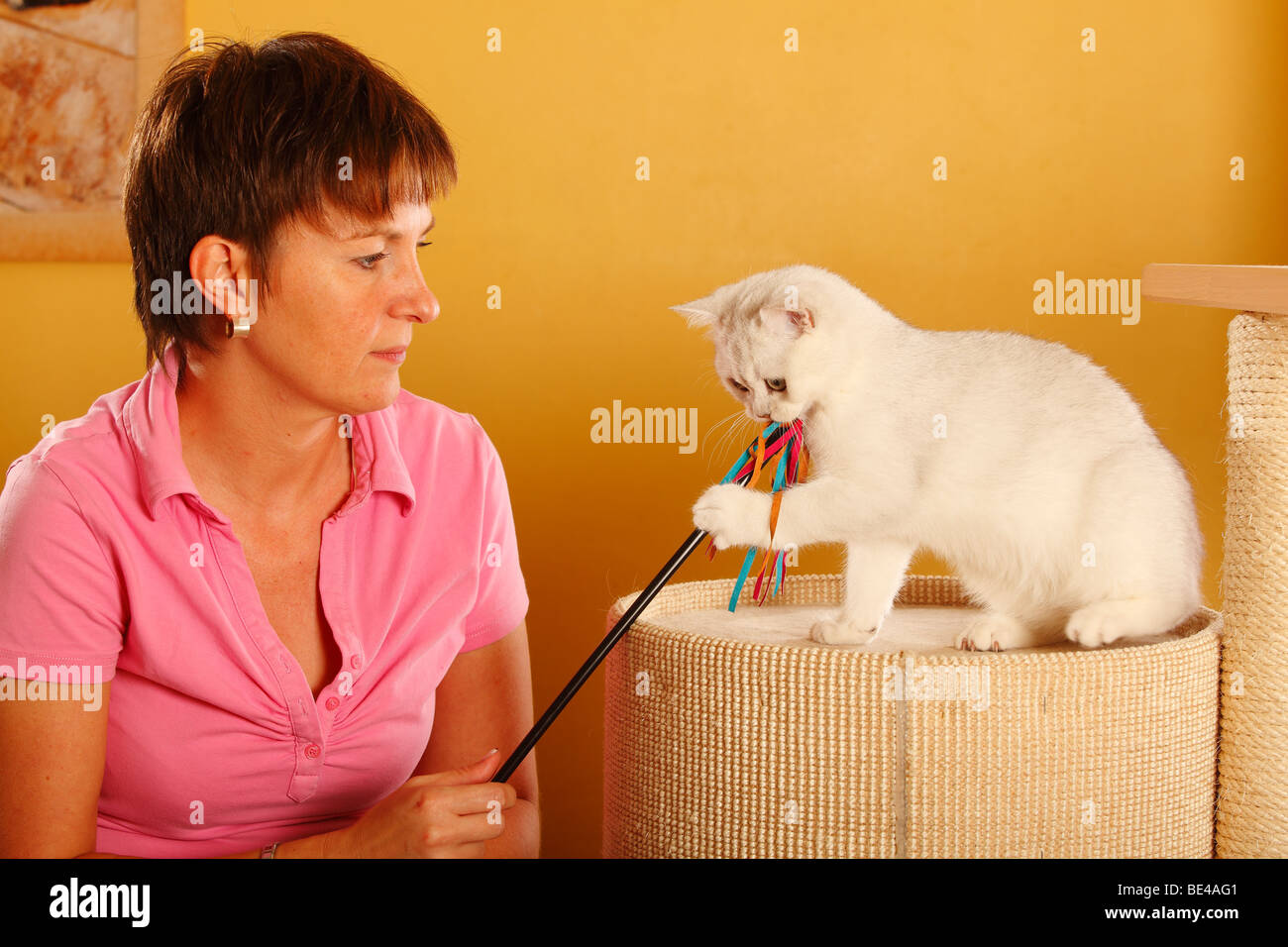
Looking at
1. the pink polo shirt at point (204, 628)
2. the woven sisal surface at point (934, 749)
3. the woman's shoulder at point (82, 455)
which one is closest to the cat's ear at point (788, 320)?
the woven sisal surface at point (934, 749)

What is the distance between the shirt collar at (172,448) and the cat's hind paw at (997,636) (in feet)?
2.00

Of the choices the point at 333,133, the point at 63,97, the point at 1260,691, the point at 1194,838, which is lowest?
the point at 1194,838

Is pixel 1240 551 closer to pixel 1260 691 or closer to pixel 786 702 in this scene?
pixel 1260 691

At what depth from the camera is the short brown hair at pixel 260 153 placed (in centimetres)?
107

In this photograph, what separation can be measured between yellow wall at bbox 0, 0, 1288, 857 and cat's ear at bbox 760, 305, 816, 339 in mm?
740

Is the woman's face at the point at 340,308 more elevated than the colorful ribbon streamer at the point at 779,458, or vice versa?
the woman's face at the point at 340,308

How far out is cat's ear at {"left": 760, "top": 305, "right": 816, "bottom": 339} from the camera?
1.13 meters

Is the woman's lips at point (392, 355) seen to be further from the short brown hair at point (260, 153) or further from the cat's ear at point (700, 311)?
the cat's ear at point (700, 311)

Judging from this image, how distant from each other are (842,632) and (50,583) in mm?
775

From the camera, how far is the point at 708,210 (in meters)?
1.88

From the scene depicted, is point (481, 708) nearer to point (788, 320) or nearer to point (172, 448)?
point (172, 448)
